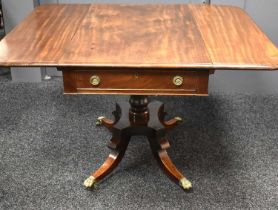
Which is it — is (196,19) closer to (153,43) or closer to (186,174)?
(153,43)

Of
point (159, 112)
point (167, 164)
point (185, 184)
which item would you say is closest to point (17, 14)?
point (159, 112)

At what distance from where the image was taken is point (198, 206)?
1.69 m

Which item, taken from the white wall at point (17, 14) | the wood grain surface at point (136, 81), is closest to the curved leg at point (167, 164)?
the wood grain surface at point (136, 81)

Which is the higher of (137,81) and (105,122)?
(137,81)

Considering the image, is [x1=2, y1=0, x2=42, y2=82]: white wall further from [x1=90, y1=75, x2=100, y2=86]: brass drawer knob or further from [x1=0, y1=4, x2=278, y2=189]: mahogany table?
[x1=90, y1=75, x2=100, y2=86]: brass drawer knob

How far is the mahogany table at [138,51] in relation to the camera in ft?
4.39

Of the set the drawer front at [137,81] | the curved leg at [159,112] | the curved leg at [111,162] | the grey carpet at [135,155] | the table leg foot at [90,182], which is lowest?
the grey carpet at [135,155]

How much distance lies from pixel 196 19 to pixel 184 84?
19.5 inches

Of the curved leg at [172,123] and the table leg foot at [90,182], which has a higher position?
the curved leg at [172,123]

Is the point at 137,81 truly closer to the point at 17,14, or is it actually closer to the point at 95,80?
the point at 95,80

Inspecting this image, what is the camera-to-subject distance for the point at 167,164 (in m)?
1.81

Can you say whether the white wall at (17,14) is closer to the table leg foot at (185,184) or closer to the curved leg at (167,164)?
the curved leg at (167,164)

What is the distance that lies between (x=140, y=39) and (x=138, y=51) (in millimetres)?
133

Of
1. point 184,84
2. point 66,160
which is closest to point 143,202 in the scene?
point 66,160
